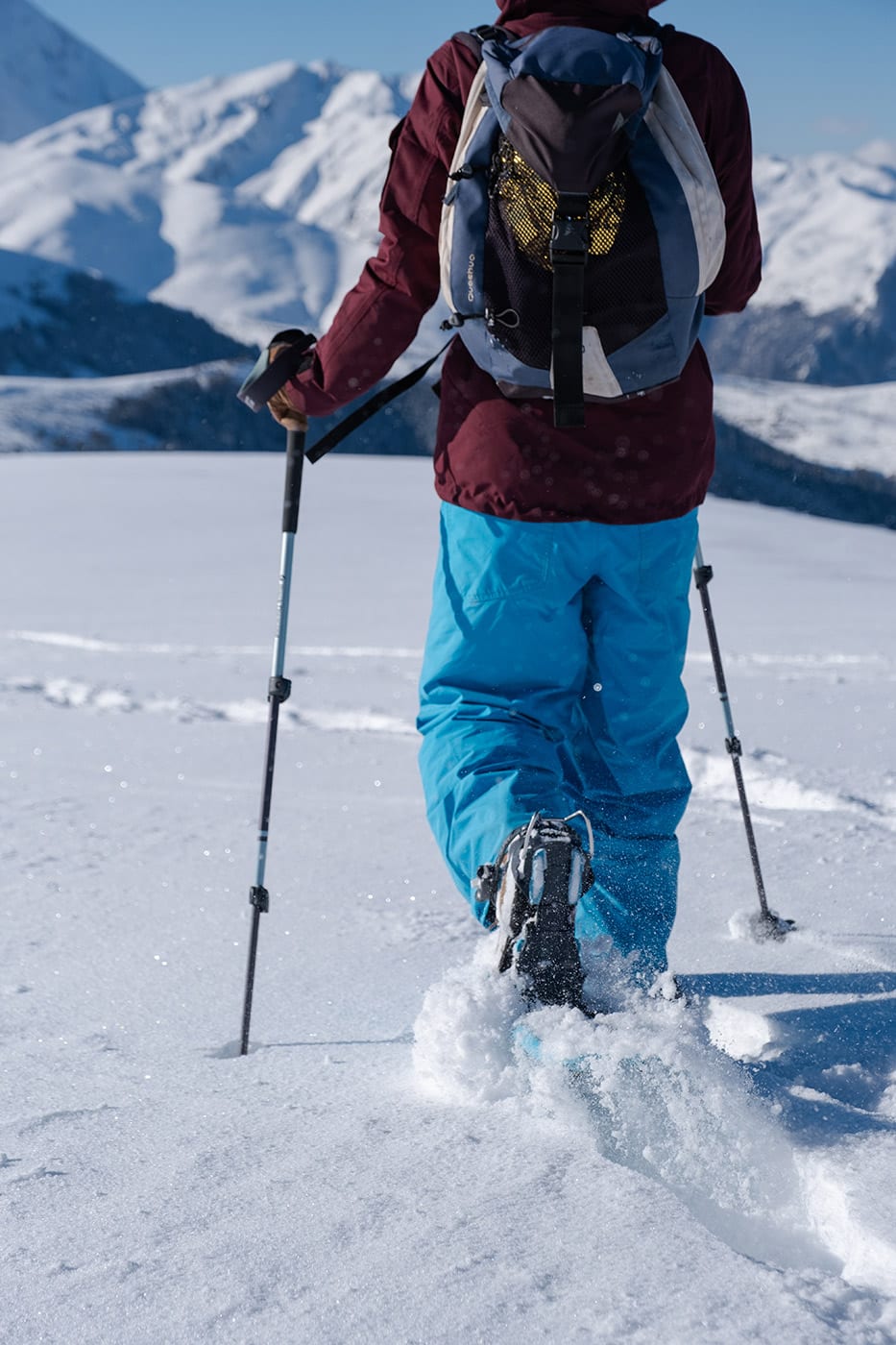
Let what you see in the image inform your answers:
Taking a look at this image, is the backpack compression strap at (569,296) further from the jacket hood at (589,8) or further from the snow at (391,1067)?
the snow at (391,1067)

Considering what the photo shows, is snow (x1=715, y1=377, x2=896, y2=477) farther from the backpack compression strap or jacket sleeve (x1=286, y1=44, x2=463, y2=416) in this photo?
the backpack compression strap

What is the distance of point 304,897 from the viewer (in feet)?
8.49

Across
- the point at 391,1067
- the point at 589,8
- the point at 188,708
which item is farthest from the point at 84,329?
the point at 391,1067

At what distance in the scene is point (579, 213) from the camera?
1657 millimetres

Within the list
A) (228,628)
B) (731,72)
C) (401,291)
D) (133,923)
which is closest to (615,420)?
(401,291)

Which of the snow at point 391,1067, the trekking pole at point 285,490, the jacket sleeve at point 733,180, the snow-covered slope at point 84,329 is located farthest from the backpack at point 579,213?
the snow-covered slope at point 84,329

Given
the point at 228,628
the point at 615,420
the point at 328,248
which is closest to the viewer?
the point at 615,420

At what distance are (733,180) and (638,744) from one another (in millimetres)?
921

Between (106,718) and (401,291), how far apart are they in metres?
2.80

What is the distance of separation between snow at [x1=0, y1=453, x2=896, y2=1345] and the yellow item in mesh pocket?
1.06m

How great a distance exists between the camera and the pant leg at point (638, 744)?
1943 millimetres

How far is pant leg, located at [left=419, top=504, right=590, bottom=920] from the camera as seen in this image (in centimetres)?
184

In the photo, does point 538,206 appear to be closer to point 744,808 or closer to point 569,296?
point 569,296

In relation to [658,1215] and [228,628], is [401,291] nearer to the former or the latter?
[658,1215]
